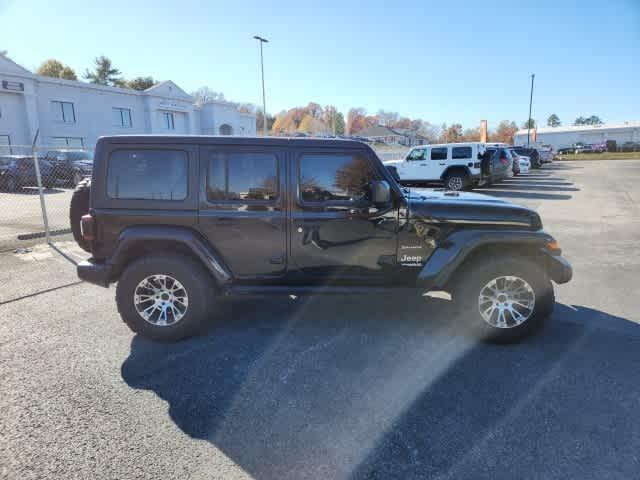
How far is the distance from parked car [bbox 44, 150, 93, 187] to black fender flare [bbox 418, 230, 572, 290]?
1812cm

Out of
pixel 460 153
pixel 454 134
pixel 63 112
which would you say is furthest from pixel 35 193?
pixel 454 134

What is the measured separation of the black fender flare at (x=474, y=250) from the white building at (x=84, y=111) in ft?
86.5

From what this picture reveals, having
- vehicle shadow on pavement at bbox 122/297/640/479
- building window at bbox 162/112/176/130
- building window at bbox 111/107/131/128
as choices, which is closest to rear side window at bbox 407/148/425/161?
vehicle shadow on pavement at bbox 122/297/640/479

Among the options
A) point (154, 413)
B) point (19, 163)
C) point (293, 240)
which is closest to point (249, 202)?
point (293, 240)

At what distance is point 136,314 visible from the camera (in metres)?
3.90

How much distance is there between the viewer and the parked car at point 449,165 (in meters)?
15.8

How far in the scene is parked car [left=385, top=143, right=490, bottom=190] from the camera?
1584 centimetres

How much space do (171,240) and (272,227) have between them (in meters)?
0.97

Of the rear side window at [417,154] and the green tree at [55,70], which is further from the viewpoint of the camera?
the green tree at [55,70]

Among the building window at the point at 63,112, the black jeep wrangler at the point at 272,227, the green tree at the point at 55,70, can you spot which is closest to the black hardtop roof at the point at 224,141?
the black jeep wrangler at the point at 272,227

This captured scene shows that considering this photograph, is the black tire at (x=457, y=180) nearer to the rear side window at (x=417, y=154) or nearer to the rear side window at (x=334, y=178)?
the rear side window at (x=417, y=154)

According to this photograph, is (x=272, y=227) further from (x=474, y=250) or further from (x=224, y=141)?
(x=474, y=250)

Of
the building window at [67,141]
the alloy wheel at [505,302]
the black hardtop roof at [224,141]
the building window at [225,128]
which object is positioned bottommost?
the alloy wheel at [505,302]

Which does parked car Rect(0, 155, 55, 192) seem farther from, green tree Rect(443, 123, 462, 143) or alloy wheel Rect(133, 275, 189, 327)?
green tree Rect(443, 123, 462, 143)
